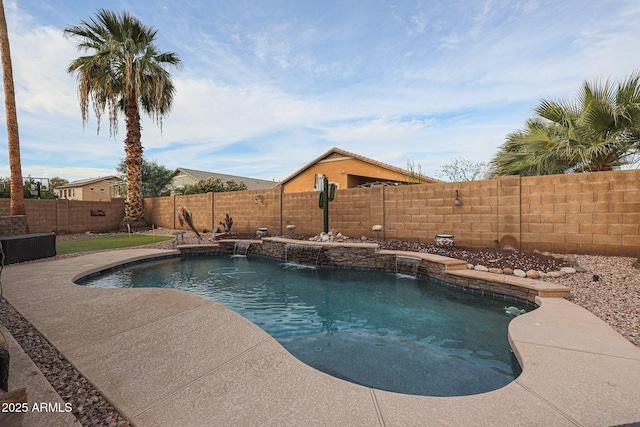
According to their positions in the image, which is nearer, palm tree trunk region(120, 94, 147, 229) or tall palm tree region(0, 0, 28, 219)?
tall palm tree region(0, 0, 28, 219)

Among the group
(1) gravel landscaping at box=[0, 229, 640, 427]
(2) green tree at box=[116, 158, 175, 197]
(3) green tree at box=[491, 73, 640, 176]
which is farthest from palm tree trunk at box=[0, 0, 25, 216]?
(3) green tree at box=[491, 73, 640, 176]

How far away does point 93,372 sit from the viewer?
2477 mm

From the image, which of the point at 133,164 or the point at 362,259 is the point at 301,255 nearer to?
the point at 362,259

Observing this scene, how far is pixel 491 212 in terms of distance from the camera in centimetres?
784

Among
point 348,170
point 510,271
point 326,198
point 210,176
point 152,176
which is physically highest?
point 210,176

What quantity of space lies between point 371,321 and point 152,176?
26805mm

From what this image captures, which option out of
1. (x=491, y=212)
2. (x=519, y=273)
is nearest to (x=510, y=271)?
(x=519, y=273)

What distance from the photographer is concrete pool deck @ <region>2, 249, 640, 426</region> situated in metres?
1.94

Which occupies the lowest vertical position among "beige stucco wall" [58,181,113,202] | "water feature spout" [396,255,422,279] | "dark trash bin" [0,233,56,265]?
"water feature spout" [396,255,422,279]

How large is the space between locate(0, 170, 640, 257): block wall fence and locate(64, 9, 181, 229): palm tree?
248 inches

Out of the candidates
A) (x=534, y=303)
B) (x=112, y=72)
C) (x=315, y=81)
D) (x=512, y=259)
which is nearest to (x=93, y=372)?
(x=534, y=303)

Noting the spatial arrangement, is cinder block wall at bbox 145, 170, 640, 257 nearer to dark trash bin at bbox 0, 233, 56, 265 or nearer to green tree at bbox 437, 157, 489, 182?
green tree at bbox 437, 157, 489, 182

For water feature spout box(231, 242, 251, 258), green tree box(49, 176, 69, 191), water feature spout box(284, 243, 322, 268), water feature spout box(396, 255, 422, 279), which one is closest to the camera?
water feature spout box(396, 255, 422, 279)

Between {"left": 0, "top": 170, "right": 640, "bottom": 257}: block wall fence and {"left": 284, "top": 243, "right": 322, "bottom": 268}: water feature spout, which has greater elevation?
{"left": 0, "top": 170, "right": 640, "bottom": 257}: block wall fence
